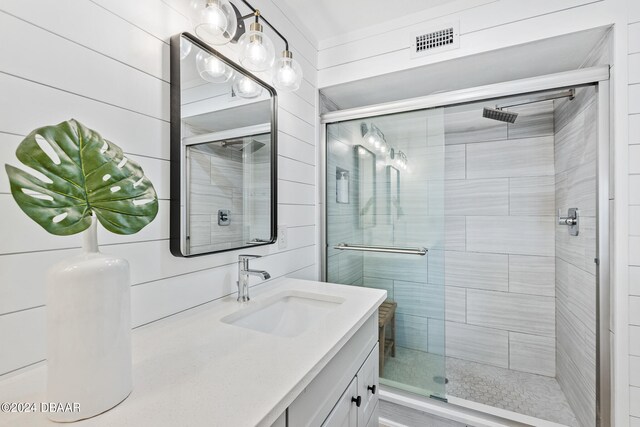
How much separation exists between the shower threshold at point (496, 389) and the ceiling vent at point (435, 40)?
1.71 meters

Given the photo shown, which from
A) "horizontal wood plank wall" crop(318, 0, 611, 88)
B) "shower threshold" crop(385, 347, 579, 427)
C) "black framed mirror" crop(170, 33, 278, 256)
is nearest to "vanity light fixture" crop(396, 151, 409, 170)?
"horizontal wood plank wall" crop(318, 0, 611, 88)

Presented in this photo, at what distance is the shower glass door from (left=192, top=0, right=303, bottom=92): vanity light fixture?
0.73 metres

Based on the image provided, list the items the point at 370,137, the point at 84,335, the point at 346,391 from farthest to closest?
the point at 370,137, the point at 346,391, the point at 84,335

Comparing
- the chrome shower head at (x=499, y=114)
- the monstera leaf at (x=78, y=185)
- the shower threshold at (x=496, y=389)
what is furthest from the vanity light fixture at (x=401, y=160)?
the monstera leaf at (x=78, y=185)

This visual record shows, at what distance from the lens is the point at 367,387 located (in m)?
1.10

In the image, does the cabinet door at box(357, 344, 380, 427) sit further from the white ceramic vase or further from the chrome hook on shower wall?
the chrome hook on shower wall

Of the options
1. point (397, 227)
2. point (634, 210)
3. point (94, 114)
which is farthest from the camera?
point (397, 227)

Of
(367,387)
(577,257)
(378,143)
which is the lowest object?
(367,387)

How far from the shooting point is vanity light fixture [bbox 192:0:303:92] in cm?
90

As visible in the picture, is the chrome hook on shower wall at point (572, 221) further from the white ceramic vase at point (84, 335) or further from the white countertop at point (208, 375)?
the white ceramic vase at point (84, 335)

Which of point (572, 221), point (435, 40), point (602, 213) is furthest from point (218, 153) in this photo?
point (572, 221)

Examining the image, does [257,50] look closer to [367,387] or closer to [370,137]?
[370,137]

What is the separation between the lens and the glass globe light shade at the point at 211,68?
1021 mm

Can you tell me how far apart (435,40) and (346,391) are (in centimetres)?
173
